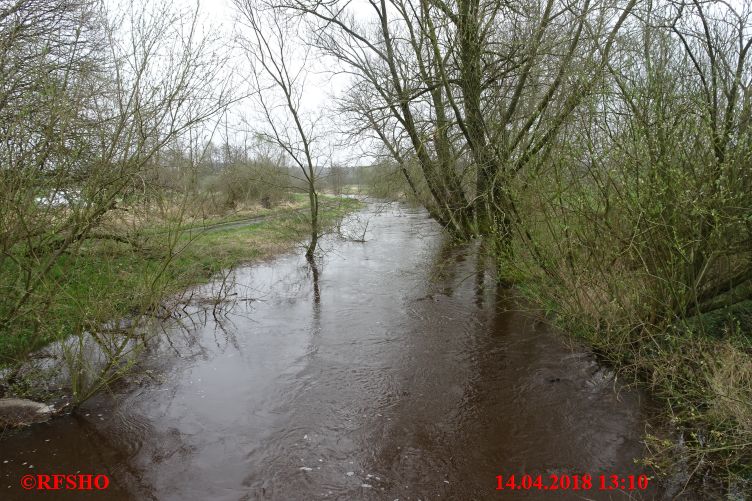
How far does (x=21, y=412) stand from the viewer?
622cm

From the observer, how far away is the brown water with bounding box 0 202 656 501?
5.19 m

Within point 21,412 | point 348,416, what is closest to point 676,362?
point 348,416

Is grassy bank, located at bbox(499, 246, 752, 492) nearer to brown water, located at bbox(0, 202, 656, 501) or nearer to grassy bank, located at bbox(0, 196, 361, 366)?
brown water, located at bbox(0, 202, 656, 501)

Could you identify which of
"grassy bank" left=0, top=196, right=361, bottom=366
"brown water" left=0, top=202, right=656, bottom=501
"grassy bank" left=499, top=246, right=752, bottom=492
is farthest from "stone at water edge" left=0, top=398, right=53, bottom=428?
"grassy bank" left=499, top=246, right=752, bottom=492

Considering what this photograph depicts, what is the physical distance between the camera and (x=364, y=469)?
5.29 meters

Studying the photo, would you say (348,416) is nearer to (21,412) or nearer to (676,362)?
(21,412)

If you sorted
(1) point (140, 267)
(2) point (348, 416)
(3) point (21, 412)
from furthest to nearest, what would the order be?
(1) point (140, 267) < (2) point (348, 416) < (3) point (21, 412)

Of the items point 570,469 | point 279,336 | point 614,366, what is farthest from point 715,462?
point 279,336

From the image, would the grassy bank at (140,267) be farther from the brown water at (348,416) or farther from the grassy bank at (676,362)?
the grassy bank at (676,362)

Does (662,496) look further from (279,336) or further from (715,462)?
(279,336)

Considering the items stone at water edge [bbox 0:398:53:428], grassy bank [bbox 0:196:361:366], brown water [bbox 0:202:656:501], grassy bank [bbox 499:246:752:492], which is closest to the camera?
grassy bank [bbox 499:246:752:492]

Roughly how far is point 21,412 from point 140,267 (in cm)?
250

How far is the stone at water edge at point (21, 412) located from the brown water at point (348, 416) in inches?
8.1

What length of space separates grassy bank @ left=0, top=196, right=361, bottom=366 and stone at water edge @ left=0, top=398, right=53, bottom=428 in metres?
0.83
